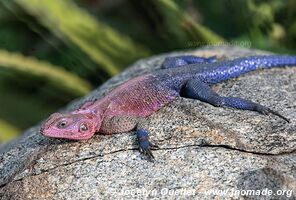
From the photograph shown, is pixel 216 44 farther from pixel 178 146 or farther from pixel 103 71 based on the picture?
pixel 178 146

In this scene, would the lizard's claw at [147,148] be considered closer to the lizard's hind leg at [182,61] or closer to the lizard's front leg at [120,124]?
the lizard's front leg at [120,124]

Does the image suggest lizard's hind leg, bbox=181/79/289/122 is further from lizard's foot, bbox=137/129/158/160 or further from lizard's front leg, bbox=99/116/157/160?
lizard's foot, bbox=137/129/158/160

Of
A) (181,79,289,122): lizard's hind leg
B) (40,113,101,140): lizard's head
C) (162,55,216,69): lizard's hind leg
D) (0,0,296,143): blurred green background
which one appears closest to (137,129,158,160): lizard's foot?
(40,113,101,140): lizard's head

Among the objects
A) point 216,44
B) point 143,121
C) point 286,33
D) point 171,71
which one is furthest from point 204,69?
point 286,33

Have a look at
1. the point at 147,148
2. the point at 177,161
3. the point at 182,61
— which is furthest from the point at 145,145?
the point at 182,61

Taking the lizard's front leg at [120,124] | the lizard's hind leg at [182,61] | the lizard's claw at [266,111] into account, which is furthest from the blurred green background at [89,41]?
the lizard's claw at [266,111]

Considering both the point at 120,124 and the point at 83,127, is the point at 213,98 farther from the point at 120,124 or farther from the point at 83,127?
the point at 83,127
